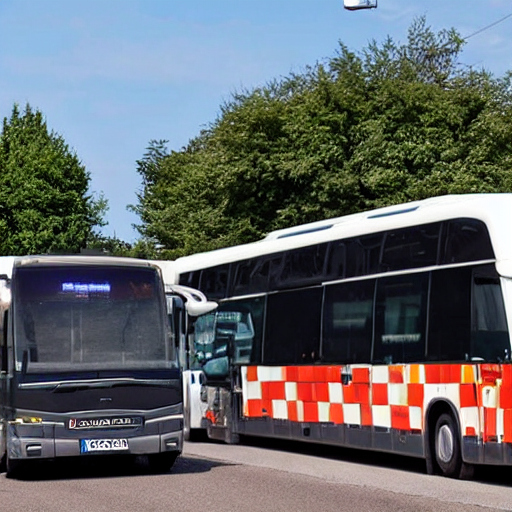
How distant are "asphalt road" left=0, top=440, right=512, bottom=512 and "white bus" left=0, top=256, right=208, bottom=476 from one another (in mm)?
492

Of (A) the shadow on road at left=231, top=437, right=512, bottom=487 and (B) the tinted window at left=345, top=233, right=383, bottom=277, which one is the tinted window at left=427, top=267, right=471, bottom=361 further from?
(B) the tinted window at left=345, top=233, right=383, bottom=277

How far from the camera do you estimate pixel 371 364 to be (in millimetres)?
20438

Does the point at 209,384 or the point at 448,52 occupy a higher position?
the point at 448,52

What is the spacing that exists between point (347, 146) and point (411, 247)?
133ft

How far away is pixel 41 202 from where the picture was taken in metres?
76.8

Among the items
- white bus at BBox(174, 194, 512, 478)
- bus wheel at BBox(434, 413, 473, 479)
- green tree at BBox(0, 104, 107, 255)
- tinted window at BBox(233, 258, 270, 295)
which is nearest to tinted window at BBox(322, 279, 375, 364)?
white bus at BBox(174, 194, 512, 478)

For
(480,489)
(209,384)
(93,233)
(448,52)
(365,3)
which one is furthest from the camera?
(93,233)

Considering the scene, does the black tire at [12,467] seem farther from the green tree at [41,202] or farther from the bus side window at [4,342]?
the green tree at [41,202]

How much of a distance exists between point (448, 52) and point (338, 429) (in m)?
52.9

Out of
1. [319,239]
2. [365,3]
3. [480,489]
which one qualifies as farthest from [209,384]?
[480,489]

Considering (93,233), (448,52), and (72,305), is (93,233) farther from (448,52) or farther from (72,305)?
(72,305)

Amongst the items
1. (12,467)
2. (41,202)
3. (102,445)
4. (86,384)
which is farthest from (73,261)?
(41,202)

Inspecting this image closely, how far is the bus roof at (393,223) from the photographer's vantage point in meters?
17.3

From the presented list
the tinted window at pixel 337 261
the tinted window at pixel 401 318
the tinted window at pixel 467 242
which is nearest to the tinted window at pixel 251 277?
the tinted window at pixel 337 261
